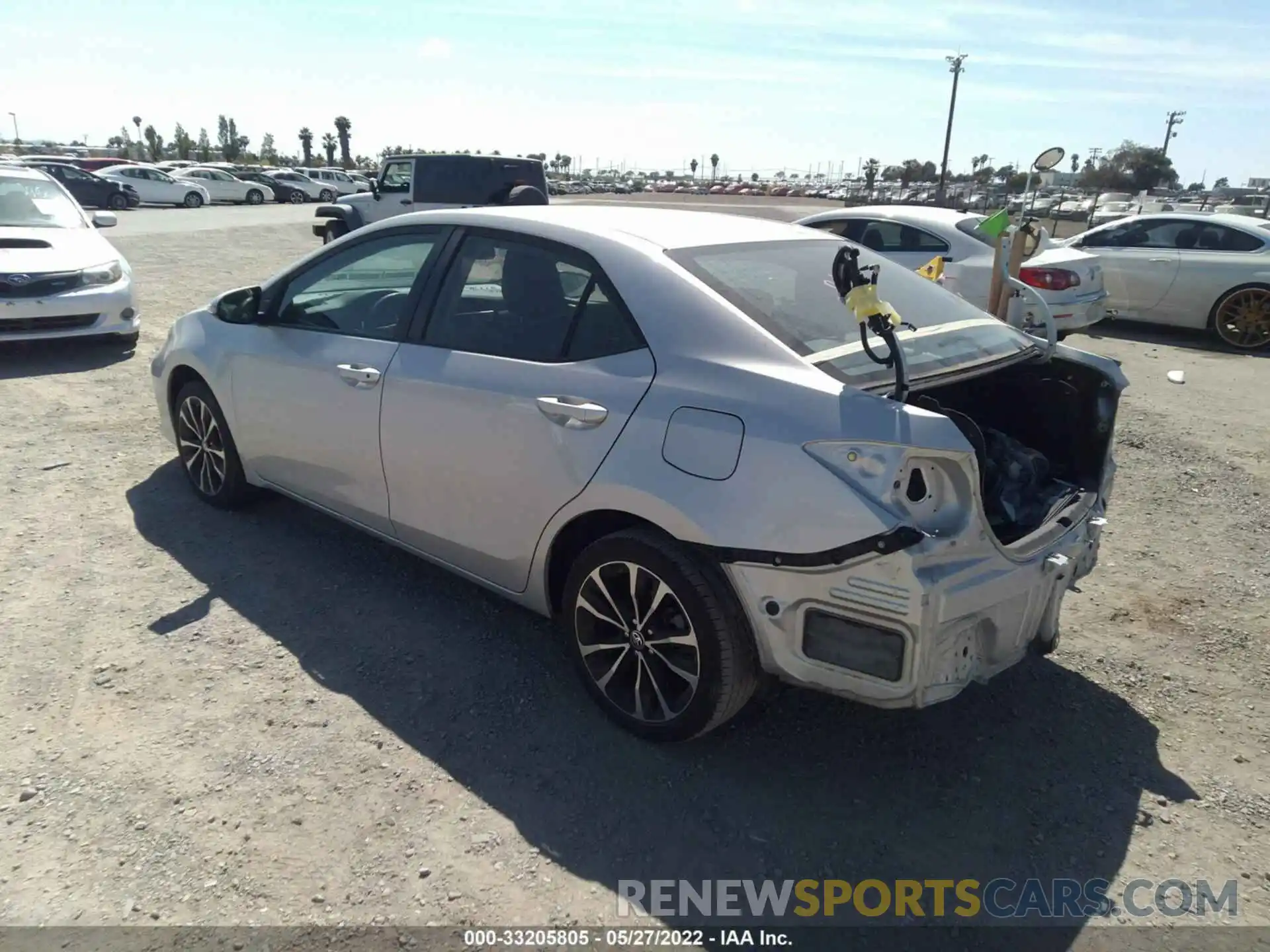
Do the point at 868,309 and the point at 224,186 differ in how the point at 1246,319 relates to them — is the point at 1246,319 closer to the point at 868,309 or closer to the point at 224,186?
the point at 868,309

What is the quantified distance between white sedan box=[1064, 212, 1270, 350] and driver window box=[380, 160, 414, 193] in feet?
35.0

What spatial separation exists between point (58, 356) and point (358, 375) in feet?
20.4

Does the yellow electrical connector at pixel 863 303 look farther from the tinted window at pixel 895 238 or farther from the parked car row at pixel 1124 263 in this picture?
the tinted window at pixel 895 238

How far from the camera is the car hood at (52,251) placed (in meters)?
7.60

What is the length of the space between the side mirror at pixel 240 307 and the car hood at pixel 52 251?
4.41 metres

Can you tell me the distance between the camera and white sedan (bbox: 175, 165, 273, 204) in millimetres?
37531

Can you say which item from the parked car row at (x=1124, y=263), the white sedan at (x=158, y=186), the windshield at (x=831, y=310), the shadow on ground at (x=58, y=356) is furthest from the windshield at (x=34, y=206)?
the white sedan at (x=158, y=186)

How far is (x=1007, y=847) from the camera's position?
2.57 m

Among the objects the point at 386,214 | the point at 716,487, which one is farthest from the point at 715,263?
the point at 386,214

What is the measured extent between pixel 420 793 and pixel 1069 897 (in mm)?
1883

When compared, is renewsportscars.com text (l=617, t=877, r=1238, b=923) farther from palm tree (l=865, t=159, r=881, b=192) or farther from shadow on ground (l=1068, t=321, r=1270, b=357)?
palm tree (l=865, t=159, r=881, b=192)

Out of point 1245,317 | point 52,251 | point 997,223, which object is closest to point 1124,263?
point 1245,317

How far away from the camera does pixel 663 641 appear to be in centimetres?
282

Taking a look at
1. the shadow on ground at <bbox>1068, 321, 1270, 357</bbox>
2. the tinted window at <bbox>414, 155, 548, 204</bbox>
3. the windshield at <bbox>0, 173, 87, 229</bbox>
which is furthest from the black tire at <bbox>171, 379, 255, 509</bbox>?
the tinted window at <bbox>414, 155, 548, 204</bbox>
